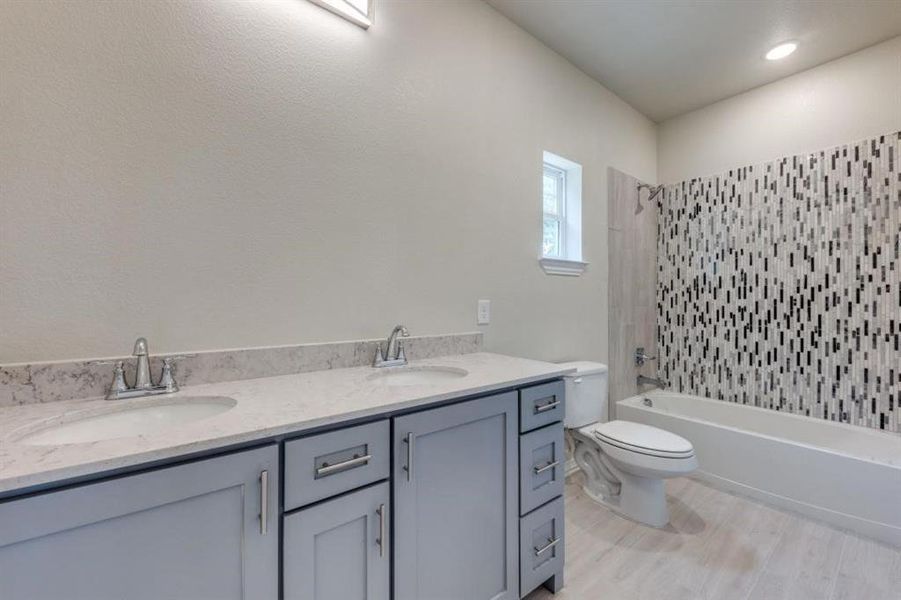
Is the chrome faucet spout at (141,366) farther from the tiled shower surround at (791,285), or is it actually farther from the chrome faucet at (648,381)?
the tiled shower surround at (791,285)

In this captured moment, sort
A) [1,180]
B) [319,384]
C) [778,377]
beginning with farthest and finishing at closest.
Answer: [778,377] < [319,384] < [1,180]

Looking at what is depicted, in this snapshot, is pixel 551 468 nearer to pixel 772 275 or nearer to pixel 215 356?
pixel 215 356

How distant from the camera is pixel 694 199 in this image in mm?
3086

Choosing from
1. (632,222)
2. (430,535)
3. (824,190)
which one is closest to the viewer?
(430,535)

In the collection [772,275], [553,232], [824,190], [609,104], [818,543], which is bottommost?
[818,543]

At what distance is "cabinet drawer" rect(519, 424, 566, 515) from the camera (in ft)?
4.55

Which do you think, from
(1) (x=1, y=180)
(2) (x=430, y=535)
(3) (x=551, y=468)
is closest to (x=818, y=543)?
(3) (x=551, y=468)

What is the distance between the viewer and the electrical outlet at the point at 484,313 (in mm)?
2000

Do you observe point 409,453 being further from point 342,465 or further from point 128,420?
point 128,420

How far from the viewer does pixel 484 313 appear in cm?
202

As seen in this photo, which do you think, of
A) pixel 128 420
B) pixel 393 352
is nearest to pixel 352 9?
pixel 393 352

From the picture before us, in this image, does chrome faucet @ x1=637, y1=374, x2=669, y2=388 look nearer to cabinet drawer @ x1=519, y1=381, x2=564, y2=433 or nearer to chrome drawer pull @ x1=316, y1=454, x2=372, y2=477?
cabinet drawer @ x1=519, y1=381, x2=564, y2=433

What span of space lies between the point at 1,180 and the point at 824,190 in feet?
12.6

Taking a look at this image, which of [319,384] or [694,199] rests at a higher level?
[694,199]
